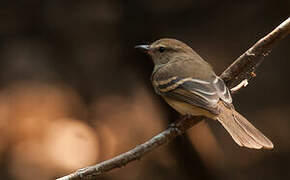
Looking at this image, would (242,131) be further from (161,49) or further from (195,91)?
(161,49)

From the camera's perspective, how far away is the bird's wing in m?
3.81

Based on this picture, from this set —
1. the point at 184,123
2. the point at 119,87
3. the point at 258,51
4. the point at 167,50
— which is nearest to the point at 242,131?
the point at 184,123

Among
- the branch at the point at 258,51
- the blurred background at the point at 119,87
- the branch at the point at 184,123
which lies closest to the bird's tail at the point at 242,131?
the branch at the point at 184,123

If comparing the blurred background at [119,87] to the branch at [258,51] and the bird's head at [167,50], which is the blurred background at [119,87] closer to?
the bird's head at [167,50]

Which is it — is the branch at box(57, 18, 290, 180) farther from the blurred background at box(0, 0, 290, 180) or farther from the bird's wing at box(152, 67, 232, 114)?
the blurred background at box(0, 0, 290, 180)

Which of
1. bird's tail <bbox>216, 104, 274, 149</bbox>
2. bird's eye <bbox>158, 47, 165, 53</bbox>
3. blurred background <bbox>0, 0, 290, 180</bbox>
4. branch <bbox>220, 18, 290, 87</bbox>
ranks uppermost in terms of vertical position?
branch <bbox>220, 18, 290, 87</bbox>

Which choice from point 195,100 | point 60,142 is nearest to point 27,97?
point 60,142

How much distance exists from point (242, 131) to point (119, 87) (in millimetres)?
2646

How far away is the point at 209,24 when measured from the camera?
6.31 m

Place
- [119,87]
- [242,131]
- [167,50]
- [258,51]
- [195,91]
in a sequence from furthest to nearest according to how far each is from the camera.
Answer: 1. [119,87]
2. [167,50]
3. [195,91]
4. [242,131]
5. [258,51]

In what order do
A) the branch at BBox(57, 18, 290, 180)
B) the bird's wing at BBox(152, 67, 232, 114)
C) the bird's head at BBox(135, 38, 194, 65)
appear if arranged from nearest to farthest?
1. the branch at BBox(57, 18, 290, 180)
2. the bird's wing at BBox(152, 67, 232, 114)
3. the bird's head at BBox(135, 38, 194, 65)

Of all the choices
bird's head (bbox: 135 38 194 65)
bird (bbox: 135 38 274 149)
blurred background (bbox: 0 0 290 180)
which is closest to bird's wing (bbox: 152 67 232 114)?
bird (bbox: 135 38 274 149)

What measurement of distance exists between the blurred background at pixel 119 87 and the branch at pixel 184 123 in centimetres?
207

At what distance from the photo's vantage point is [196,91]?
394 centimetres
